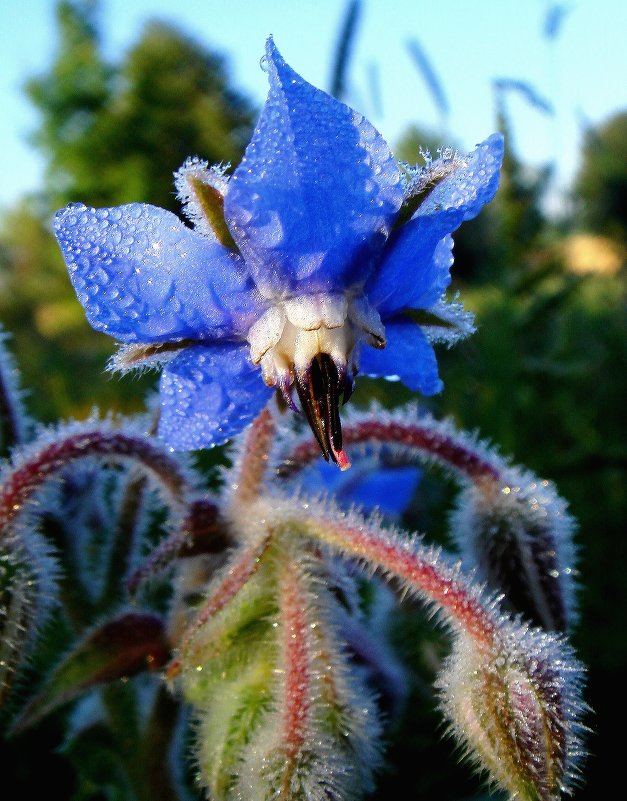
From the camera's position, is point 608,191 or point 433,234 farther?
point 608,191

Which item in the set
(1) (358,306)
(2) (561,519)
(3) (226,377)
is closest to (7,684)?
(3) (226,377)

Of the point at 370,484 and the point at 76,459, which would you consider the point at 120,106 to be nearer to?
the point at 370,484

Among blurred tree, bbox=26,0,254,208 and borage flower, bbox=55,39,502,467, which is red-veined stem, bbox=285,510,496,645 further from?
blurred tree, bbox=26,0,254,208

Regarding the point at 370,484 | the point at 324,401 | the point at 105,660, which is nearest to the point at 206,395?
the point at 324,401

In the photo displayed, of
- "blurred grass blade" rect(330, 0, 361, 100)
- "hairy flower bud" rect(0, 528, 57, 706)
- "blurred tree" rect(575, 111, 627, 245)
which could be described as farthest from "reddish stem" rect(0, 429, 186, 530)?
"blurred tree" rect(575, 111, 627, 245)

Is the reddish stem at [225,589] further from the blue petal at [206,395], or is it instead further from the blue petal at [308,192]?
the blue petal at [308,192]

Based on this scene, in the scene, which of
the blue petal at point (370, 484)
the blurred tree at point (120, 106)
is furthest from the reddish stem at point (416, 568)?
the blurred tree at point (120, 106)

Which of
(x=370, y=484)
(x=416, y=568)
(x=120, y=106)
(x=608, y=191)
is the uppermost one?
(x=120, y=106)
